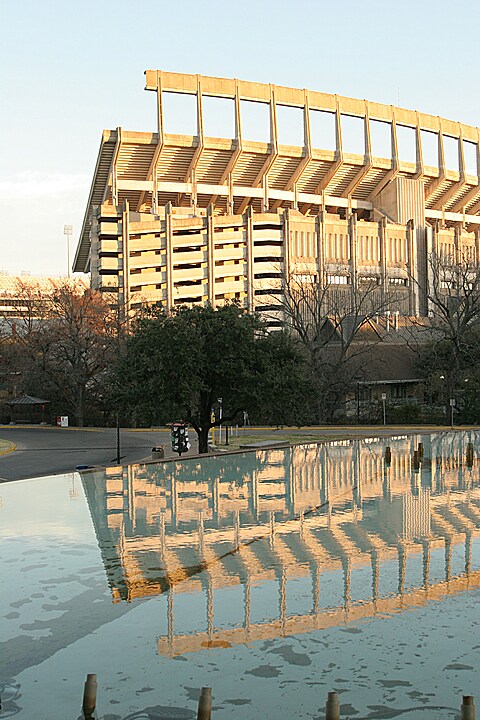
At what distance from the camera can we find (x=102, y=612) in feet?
36.6

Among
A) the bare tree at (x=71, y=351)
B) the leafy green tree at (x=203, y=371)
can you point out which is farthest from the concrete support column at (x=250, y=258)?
the leafy green tree at (x=203, y=371)

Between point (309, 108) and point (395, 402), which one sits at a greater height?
point (309, 108)

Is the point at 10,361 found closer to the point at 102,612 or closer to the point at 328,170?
the point at 328,170

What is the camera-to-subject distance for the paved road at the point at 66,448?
3500 cm

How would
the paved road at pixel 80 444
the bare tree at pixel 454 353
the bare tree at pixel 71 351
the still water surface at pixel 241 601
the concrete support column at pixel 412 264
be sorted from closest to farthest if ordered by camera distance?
1. the still water surface at pixel 241 601
2. the paved road at pixel 80 444
3. the bare tree at pixel 454 353
4. the bare tree at pixel 71 351
5. the concrete support column at pixel 412 264

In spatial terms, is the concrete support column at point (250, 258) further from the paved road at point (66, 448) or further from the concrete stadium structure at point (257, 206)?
the paved road at point (66, 448)

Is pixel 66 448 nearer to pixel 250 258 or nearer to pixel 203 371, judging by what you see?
pixel 203 371

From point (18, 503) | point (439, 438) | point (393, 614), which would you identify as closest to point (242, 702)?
point (393, 614)

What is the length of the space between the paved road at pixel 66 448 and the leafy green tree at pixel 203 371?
2953 millimetres

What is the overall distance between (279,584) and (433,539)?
13.4 feet

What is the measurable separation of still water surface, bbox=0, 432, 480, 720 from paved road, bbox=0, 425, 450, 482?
1350cm

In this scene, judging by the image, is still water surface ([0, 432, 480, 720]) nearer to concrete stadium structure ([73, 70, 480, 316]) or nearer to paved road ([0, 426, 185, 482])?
paved road ([0, 426, 185, 482])

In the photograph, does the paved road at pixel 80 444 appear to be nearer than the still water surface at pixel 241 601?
No

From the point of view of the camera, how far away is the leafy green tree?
3575cm
